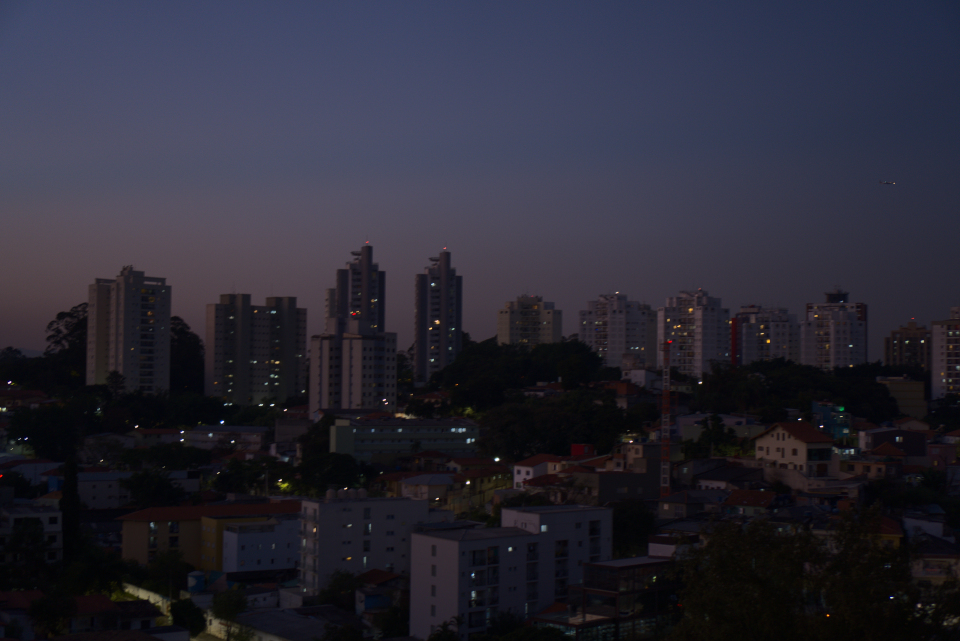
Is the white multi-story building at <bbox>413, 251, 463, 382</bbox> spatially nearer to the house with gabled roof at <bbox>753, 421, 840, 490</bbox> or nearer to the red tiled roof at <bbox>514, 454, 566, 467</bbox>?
the red tiled roof at <bbox>514, 454, 566, 467</bbox>

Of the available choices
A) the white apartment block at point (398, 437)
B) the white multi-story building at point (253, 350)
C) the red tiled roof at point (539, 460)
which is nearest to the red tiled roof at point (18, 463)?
the white apartment block at point (398, 437)

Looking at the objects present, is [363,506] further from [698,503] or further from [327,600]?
[698,503]

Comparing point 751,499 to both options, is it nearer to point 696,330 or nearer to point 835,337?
point 696,330

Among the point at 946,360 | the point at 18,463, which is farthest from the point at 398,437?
the point at 946,360

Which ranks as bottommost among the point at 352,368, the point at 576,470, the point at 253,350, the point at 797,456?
the point at 576,470

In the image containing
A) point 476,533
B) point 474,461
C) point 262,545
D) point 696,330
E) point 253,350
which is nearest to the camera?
point 476,533

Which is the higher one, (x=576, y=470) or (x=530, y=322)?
(x=530, y=322)

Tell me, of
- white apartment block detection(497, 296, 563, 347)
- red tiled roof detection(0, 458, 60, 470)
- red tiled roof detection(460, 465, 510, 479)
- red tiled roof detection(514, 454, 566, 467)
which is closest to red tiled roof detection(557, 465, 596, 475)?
red tiled roof detection(514, 454, 566, 467)
